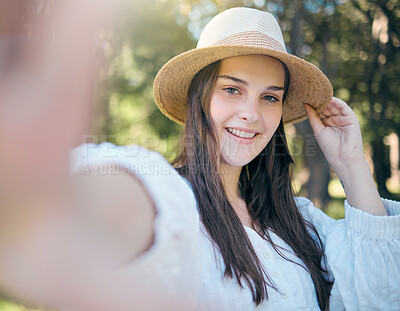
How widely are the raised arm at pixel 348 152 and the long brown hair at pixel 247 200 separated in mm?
240

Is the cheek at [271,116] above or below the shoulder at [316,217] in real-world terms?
above

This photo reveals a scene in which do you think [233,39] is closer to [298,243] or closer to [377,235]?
[298,243]

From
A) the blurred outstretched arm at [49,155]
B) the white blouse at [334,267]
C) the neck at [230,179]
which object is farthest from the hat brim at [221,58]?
the blurred outstretched arm at [49,155]

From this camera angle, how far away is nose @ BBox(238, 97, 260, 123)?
1727 mm

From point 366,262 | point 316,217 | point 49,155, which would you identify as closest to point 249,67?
point 316,217

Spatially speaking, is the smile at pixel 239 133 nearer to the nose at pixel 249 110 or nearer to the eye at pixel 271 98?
the nose at pixel 249 110

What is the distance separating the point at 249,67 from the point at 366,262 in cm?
104

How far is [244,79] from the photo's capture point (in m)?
1.73

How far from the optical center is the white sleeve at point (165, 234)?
2.03 feet

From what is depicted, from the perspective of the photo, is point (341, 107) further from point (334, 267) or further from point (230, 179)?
point (334, 267)

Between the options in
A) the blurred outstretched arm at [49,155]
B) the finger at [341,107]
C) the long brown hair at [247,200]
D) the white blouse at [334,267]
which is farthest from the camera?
the finger at [341,107]

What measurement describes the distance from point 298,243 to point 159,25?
23.6 feet

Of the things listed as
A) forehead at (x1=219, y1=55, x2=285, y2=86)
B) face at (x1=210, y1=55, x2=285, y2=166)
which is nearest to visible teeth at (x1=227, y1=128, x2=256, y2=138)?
face at (x1=210, y1=55, x2=285, y2=166)

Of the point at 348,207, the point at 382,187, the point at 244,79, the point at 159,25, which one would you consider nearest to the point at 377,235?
the point at 348,207
